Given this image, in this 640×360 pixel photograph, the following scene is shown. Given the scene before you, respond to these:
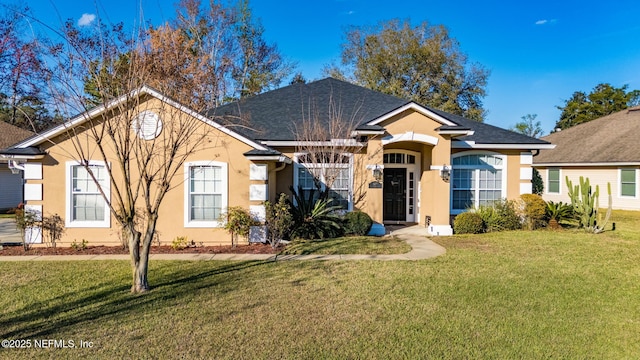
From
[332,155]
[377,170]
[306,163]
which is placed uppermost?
[332,155]

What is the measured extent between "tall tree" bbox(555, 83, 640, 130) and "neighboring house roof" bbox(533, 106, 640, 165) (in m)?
19.5

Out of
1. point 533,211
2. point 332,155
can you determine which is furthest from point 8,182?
point 533,211

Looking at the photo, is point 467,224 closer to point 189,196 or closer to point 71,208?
point 189,196

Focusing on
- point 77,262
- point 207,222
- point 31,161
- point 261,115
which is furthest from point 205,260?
point 261,115

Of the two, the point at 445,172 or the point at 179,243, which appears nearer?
the point at 179,243

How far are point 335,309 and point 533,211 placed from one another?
1039 cm

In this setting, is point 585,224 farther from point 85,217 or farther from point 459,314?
point 85,217

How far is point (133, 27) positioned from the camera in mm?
6520

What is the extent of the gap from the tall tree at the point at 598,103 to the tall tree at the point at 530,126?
7.70 meters

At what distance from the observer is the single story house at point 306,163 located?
9.39 metres

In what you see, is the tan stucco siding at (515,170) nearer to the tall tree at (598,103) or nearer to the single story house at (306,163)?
the single story house at (306,163)

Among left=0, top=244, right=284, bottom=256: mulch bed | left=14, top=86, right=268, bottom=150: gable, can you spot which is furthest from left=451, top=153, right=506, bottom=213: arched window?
left=14, top=86, right=268, bottom=150: gable

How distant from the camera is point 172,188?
31.5ft

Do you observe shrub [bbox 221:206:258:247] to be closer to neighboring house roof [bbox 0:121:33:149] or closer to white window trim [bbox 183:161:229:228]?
white window trim [bbox 183:161:229:228]
